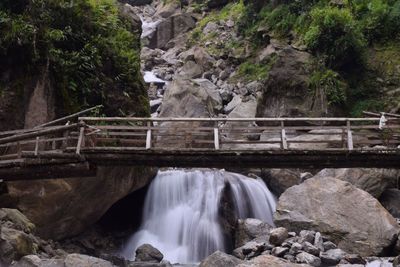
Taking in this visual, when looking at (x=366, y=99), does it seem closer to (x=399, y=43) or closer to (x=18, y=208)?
(x=399, y=43)

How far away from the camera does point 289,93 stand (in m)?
25.3

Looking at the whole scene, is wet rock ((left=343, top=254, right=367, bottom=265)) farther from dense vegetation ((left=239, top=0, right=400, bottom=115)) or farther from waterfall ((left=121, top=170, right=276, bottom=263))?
dense vegetation ((left=239, top=0, right=400, bottom=115))

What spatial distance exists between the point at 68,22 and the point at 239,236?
8.86m

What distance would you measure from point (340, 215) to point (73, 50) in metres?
9.87

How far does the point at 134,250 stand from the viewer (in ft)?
57.1

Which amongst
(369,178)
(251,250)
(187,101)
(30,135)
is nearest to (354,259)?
(251,250)

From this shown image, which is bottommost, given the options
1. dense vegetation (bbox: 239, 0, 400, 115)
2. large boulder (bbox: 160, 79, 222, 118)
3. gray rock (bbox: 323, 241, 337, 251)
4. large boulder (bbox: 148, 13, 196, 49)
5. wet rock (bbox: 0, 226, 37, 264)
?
gray rock (bbox: 323, 241, 337, 251)

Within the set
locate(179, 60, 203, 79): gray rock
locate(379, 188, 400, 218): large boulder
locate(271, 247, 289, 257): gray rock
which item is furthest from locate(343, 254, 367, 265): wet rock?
locate(179, 60, 203, 79): gray rock

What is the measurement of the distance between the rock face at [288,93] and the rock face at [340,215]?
7656mm

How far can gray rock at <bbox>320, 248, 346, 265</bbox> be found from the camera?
14422 mm

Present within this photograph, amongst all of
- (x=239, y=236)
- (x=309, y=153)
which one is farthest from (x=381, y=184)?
(x=309, y=153)

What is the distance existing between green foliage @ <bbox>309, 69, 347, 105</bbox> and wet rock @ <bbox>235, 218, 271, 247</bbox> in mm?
9651

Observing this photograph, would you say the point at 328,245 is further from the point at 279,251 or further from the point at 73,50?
the point at 73,50

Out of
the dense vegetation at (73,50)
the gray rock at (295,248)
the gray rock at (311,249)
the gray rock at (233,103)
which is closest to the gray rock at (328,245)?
the gray rock at (311,249)
